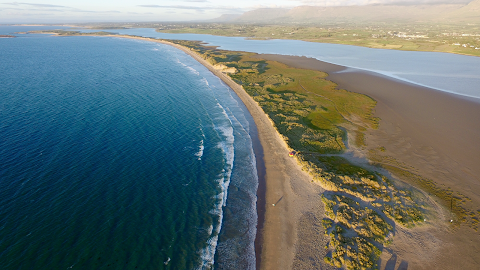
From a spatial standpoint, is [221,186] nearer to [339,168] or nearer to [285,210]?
[285,210]

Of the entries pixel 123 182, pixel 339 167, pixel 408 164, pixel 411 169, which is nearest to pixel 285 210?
pixel 339 167

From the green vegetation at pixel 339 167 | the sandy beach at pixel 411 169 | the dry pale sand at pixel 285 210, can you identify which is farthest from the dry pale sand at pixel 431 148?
the dry pale sand at pixel 285 210

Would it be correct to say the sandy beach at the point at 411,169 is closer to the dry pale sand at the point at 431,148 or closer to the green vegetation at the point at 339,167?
the dry pale sand at the point at 431,148

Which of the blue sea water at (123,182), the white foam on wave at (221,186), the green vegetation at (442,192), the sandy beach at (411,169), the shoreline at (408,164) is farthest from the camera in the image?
the green vegetation at (442,192)

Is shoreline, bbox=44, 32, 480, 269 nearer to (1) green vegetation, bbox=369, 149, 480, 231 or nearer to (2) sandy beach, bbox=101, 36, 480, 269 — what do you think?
(2) sandy beach, bbox=101, 36, 480, 269

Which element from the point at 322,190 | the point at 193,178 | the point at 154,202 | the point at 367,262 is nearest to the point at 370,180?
the point at 322,190

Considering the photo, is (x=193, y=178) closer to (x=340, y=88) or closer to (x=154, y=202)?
(x=154, y=202)
